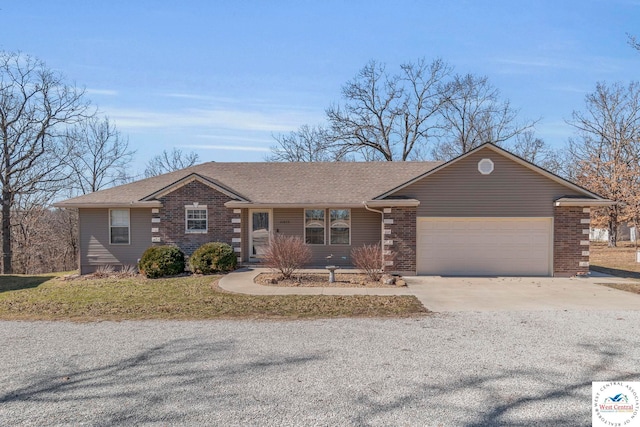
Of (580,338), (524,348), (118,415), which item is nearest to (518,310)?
(580,338)

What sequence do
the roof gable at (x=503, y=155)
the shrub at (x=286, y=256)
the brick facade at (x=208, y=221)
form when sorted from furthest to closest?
the brick facade at (x=208, y=221)
the roof gable at (x=503, y=155)
the shrub at (x=286, y=256)

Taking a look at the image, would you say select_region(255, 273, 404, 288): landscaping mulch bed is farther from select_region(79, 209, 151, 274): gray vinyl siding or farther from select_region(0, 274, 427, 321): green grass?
select_region(79, 209, 151, 274): gray vinyl siding

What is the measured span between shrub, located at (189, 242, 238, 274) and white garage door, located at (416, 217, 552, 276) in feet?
22.1

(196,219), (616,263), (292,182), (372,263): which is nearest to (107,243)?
(196,219)

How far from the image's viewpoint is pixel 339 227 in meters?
17.3

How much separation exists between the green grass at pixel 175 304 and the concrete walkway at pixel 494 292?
71cm

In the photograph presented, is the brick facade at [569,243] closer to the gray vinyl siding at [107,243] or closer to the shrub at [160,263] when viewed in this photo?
the shrub at [160,263]

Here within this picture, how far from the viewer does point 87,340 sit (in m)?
7.21

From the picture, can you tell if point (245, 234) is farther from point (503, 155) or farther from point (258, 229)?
point (503, 155)

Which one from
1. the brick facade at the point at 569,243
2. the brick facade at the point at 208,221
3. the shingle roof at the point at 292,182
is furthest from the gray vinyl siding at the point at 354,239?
the brick facade at the point at 569,243

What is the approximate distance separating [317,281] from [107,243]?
9213mm

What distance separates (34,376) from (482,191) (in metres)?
13.5

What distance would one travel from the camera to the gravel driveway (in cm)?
436

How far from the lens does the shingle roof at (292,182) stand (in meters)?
17.2
